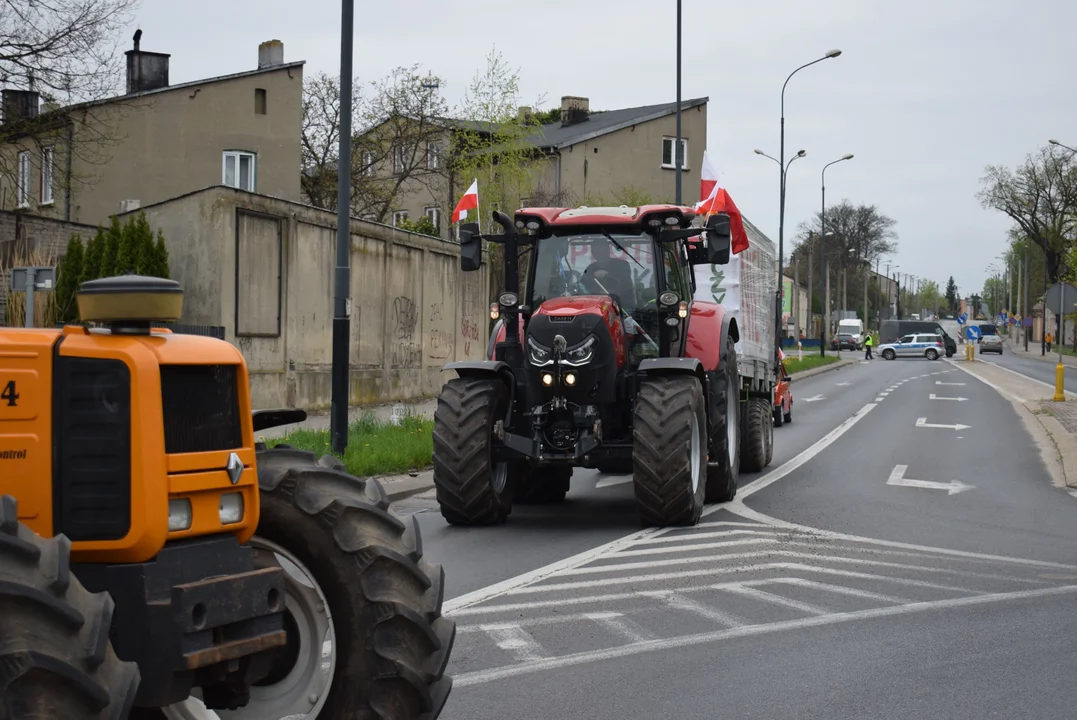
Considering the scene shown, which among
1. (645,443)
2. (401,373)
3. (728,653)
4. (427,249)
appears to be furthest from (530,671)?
(427,249)

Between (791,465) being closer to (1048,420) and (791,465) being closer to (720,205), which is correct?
(720,205)

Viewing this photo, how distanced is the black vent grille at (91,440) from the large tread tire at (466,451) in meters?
7.05

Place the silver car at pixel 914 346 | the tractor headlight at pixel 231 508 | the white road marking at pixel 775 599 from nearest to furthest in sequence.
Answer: the tractor headlight at pixel 231 508 < the white road marking at pixel 775 599 < the silver car at pixel 914 346

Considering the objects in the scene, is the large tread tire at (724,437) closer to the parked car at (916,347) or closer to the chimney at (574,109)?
the chimney at (574,109)

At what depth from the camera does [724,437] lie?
12812 millimetres

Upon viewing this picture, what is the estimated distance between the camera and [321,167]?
42.4 meters

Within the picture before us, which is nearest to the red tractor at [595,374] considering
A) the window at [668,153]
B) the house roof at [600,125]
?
the house roof at [600,125]

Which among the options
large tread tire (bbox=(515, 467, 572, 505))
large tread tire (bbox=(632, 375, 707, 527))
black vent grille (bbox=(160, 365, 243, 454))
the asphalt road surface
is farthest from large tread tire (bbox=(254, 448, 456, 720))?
large tread tire (bbox=(515, 467, 572, 505))

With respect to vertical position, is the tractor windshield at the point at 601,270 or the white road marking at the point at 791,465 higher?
the tractor windshield at the point at 601,270

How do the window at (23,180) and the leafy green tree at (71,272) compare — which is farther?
the window at (23,180)

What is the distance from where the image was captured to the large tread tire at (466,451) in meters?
11.1

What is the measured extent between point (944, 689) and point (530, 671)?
1.91 meters

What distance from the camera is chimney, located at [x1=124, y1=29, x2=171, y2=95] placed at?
38750mm

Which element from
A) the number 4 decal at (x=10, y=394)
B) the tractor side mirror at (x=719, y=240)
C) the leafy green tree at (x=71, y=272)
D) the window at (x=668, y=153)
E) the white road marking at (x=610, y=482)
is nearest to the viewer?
the number 4 decal at (x=10, y=394)
